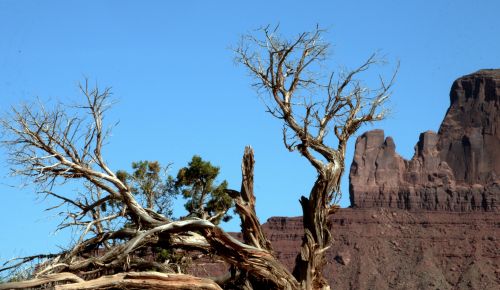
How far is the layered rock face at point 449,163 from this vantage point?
159 meters

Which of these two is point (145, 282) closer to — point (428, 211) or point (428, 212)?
point (428, 212)

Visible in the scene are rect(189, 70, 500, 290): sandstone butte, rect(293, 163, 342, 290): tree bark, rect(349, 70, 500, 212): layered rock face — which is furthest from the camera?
rect(349, 70, 500, 212): layered rock face

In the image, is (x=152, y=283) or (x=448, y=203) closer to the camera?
(x=152, y=283)

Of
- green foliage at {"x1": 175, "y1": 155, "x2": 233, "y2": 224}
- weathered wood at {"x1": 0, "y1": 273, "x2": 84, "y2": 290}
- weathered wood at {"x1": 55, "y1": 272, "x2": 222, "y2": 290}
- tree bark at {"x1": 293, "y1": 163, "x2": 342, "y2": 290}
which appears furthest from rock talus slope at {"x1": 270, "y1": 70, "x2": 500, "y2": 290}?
weathered wood at {"x1": 0, "y1": 273, "x2": 84, "y2": 290}

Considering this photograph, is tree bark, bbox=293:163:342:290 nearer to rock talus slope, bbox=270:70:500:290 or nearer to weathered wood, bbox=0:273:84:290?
weathered wood, bbox=0:273:84:290

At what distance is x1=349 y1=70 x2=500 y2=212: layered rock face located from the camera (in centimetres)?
15875

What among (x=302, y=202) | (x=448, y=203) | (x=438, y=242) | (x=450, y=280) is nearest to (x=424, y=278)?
(x=450, y=280)

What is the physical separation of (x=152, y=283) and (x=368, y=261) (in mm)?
135431

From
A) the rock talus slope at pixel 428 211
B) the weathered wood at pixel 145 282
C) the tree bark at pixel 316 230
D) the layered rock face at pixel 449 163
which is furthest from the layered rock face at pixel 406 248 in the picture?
the weathered wood at pixel 145 282

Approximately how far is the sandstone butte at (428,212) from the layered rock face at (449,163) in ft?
0.52

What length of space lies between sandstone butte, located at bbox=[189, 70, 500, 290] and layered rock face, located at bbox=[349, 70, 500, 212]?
16cm

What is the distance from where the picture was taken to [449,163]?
539 feet

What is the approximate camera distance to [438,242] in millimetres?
149000

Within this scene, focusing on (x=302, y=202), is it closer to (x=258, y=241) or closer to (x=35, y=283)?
(x=258, y=241)
